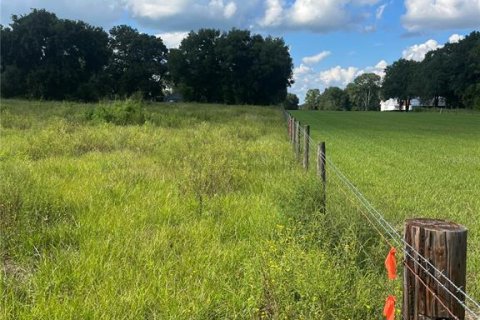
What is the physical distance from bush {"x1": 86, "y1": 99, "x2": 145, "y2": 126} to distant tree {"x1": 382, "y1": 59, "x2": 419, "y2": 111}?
113544mm

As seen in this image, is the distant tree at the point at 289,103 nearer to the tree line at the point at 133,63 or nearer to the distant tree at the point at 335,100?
the tree line at the point at 133,63

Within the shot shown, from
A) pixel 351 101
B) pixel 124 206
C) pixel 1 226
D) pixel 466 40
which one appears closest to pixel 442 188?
pixel 124 206

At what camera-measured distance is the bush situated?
23.9 metres

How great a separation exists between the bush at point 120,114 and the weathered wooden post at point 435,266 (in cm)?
2164

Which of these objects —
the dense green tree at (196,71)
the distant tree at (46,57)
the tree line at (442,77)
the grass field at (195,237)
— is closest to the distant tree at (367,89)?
the tree line at (442,77)

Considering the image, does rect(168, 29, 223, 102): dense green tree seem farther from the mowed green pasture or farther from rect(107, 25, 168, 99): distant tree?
the mowed green pasture

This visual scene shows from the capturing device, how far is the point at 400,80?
13800 cm

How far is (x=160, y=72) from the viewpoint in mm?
96312

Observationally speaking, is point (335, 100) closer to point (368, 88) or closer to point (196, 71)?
point (368, 88)

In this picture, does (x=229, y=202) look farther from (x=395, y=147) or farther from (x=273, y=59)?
(x=273, y=59)

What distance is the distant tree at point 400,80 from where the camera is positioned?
134 metres

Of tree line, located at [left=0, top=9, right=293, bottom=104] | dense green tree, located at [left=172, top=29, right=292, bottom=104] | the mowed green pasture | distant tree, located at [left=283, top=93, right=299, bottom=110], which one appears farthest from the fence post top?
distant tree, located at [left=283, top=93, right=299, bottom=110]

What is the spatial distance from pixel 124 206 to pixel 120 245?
1829mm

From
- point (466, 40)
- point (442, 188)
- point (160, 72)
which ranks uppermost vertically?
point (466, 40)
